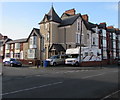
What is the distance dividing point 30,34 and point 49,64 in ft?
49.6

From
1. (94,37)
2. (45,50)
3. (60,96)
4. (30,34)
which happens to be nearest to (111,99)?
(60,96)

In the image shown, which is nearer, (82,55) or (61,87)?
(61,87)

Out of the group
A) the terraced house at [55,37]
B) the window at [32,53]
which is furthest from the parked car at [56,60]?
the window at [32,53]

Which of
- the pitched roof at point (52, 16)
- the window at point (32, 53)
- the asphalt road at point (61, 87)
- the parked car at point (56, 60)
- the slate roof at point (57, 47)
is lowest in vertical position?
the asphalt road at point (61, 87)

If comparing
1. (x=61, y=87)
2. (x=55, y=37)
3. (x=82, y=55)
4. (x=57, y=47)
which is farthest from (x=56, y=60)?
(x=61, y=87)

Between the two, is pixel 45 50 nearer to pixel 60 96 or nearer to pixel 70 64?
pixel 70 64

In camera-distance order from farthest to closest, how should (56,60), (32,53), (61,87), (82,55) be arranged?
(32,53)
(82,55)
(56,60)
(61,87)

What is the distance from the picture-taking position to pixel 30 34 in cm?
4259

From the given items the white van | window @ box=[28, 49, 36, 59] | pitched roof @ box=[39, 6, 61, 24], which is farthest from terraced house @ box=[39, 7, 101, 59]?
the white van

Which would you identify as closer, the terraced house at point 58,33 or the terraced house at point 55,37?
the terraced house at point 58,33

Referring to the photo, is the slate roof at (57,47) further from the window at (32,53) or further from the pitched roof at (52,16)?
the pitched roof at (52,16)

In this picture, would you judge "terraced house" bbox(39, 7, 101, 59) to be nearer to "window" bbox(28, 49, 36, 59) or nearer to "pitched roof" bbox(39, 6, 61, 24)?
"pitched roof" bbox(39, 6, 61, 24)

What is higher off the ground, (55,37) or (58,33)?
(58,33)

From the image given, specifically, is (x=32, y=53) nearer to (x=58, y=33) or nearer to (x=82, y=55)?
(x=58, y=33)
